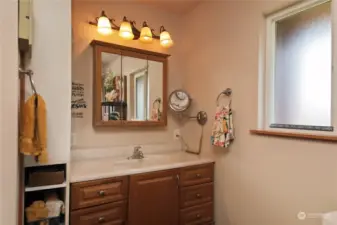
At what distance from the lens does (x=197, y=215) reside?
6.99 ft

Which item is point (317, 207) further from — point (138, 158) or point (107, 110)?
point (107, 110)

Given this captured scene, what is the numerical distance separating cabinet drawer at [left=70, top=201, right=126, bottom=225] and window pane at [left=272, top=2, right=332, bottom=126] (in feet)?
4.59

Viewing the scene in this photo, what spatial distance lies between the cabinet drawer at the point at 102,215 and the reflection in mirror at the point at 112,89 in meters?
0.81

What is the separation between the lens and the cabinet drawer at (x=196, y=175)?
204 centimetres

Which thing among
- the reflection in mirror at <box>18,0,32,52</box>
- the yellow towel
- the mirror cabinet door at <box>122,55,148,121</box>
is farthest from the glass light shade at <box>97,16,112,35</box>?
the yellow towel

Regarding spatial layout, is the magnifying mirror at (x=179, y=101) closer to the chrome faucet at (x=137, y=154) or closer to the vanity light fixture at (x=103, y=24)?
the chrome faucet at (x=137, y=154)

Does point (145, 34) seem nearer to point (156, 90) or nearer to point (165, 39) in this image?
point (165, 39)

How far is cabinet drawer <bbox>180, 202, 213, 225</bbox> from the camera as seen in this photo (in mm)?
2045

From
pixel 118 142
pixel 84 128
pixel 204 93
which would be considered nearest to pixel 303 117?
pixel 204 93

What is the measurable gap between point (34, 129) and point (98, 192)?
0.66m

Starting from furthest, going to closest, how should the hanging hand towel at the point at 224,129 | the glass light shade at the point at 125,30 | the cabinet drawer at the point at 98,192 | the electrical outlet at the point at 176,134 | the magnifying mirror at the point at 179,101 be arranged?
1. the electrical outlet at the point at 176,134
2. the magnifying mirror at the point at 179,101
3. the glass light shade at the point at 125,30
4. the hanging hand towel at the point at 224,129
5. the cabinet drawer at the point at 98,192

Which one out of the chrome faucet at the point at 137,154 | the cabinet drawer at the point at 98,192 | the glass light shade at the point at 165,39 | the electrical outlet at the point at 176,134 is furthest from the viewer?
the electrical outlet at the point at 176,134

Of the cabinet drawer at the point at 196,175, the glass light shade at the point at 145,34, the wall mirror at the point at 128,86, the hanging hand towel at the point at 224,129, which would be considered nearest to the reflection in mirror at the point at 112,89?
the wall mirror at the point at 128,86

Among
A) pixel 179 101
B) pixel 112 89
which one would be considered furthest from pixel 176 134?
pixel 112 89
